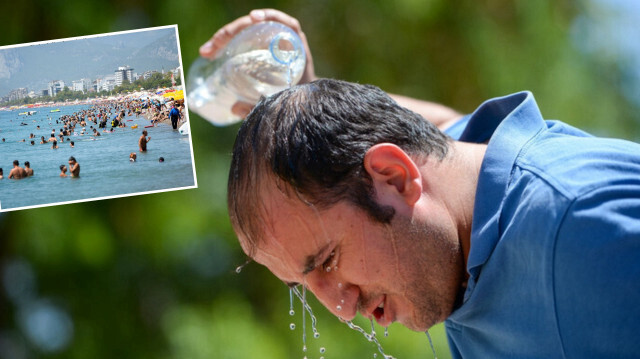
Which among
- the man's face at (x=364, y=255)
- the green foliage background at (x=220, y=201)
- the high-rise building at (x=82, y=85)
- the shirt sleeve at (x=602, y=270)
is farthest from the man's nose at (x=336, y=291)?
the green foliage background at (x=220, y=201)

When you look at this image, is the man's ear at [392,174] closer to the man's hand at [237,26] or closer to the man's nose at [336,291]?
the man's nose at [336,291]

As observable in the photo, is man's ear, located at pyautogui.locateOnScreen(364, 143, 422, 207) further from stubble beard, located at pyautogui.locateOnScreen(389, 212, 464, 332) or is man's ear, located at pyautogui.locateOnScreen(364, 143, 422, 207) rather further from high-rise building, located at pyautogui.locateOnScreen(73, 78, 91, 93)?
high-rise building, located at pyautogui.locateOnScreen(73, 78, 91, 93)

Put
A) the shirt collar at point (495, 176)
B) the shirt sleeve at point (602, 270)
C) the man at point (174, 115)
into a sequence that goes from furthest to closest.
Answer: the man at point (174, 115) < the shirt collar at point (495, 176) < the shirt sleeve at point (602, 270)

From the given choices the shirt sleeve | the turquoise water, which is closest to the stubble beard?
the shirt sleeve

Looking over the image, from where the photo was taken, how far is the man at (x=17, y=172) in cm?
175

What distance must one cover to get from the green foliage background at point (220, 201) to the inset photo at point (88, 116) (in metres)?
0.83

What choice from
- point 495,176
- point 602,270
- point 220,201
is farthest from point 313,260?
point 220,201

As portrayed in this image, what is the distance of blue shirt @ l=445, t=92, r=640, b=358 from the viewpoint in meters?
0.95

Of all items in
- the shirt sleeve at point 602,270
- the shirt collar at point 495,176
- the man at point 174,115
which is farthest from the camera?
the man at point 174,115

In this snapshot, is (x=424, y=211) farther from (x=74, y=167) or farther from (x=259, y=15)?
(x=74, y=167)

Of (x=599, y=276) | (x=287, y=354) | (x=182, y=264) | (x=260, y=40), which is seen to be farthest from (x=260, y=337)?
(x=599, y=276)

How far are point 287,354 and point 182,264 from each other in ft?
1.73

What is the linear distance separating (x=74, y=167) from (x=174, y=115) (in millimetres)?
278

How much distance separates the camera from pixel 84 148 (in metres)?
1.76
